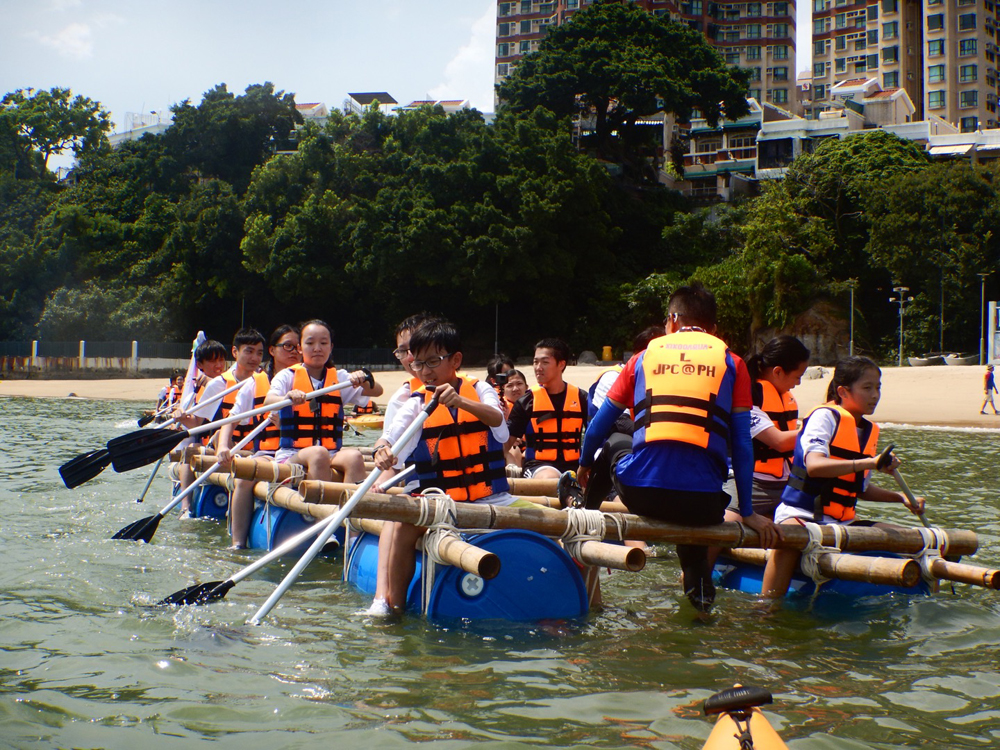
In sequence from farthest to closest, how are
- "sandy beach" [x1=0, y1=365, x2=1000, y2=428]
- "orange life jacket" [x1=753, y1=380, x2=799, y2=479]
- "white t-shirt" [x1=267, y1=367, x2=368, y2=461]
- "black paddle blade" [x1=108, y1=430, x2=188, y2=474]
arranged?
"sandy beach" [x1=0, y1=365, x2=1000, y2=428]
"white t-shirt" [x1=267, y1=367, x2=368, y2=461]
"black paddle blade" [x1=108, y1=430, x2=188, y2=474]
"orange life jacket" [x1=753, y1=380, x2=799, y2=479]

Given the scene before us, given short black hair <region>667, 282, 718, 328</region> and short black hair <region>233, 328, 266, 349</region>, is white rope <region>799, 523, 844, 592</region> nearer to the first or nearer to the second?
short black hair <region>667, 282, 718, 328</region>

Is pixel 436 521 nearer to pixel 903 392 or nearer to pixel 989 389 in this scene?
pixel 989 389

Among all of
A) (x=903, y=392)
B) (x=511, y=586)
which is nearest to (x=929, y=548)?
(x=511, y=586)

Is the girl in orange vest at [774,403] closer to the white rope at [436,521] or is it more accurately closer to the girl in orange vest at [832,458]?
the girl in orange vest at [832,458]

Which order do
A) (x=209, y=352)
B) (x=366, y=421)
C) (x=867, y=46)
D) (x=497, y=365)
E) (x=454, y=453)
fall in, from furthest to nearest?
(x=867, y=46)
(x=366, y=421)
(x=209, y=352)
(x=497, y=365)
(x=454, y=453)

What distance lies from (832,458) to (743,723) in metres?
2.87

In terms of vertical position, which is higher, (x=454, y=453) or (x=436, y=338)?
(x=436, y=338)

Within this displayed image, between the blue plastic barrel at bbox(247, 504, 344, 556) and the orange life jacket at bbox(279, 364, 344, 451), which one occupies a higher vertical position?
the orange life jacket at bbox(279, 364, 344, 451)

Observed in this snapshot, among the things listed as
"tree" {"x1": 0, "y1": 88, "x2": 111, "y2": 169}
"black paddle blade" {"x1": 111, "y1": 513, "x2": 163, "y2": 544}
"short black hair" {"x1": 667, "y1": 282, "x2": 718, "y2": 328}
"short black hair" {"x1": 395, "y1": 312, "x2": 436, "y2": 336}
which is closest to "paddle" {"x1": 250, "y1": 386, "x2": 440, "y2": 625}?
"short black hair" {"x1": 395, "y1": 312, "x2": 436, "y2": 336}

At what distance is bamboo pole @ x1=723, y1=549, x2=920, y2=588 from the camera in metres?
4.32

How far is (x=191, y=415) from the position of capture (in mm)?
8188

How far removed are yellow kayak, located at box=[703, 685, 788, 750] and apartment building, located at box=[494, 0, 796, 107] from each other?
67.3 metres

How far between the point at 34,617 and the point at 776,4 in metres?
71.0

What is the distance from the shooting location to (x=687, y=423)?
4.03 meters
